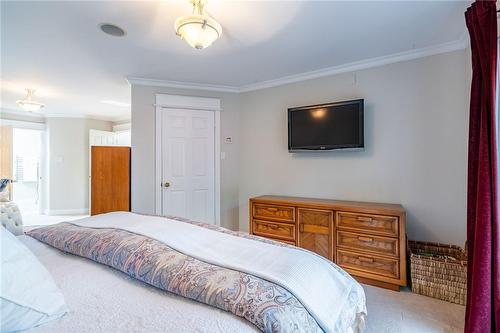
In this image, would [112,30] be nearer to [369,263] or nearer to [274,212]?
[274,212]

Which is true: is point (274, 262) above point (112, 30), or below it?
below

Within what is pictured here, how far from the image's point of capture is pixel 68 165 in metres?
6.19

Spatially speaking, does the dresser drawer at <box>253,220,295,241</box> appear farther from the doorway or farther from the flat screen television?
the doorway

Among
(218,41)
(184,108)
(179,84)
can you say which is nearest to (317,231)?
(218,41)

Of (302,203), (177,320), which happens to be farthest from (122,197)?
(177,320)

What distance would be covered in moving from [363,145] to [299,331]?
247 cm

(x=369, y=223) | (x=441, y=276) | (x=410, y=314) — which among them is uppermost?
(x=369, y=223)

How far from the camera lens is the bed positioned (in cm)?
84

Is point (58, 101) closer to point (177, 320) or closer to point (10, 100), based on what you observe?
point (10, 100)

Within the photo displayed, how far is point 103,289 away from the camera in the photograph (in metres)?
1.04

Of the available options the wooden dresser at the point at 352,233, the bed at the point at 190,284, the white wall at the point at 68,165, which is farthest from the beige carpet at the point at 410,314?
the white wall at the point at 68,165

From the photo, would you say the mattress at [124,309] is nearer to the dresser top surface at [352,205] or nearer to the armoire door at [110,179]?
the dresser top surface at [352,205]

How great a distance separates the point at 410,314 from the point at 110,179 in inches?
151

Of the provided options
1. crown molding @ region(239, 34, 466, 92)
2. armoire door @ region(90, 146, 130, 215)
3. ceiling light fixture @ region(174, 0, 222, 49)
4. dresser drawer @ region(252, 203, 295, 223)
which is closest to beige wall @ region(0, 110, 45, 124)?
Result: armoire door @ region(90, 146, 130, 215)
